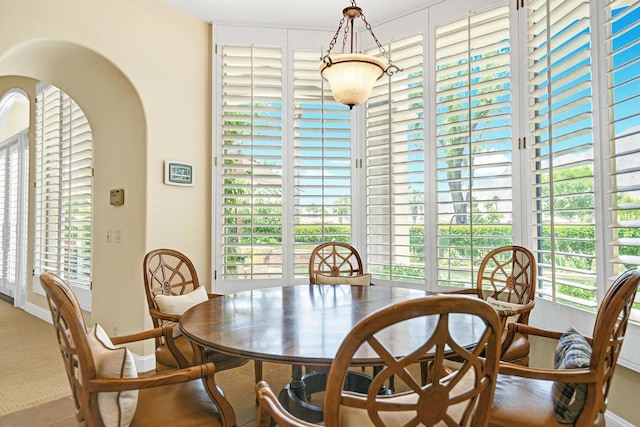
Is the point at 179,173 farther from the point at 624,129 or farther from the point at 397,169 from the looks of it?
the point at 624,129

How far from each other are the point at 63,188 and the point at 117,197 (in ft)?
5.16

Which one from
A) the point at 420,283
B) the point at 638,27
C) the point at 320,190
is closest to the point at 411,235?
the point at 420,283

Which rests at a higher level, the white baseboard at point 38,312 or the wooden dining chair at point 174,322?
the wooden dining chair at point 174,322

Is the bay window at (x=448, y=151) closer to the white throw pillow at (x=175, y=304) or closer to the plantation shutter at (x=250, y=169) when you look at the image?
the plantation shutter at (x=250, y=169)

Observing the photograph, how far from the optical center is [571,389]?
1278mm

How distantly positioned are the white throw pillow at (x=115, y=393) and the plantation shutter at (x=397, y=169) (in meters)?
2.37

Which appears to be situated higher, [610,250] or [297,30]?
[297,30]

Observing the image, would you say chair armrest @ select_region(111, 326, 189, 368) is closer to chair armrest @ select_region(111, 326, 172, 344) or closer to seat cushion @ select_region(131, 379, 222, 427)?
chair armrest @ select_region(111, 326, 172, 344)

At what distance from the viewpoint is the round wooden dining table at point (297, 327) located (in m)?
1.29

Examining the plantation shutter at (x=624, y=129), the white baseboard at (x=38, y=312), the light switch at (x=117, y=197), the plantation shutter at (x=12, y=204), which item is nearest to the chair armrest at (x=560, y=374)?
the plantation shutter at (x=624, y=129)

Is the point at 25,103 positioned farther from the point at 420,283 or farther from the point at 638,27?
the point at 638,27

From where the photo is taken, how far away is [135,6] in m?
2.97

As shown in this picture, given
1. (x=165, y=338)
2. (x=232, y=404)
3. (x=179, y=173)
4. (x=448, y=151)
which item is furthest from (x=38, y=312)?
(x=448, y=151)

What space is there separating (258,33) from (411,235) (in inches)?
91.4
